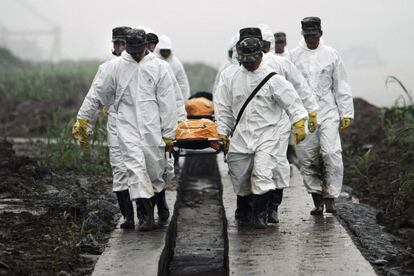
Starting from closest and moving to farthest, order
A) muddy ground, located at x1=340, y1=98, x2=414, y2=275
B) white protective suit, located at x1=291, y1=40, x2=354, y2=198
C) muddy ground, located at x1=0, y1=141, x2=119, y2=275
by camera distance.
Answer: muddy ground, located at x1=0, y1=141, x2=119, y2=275, muddy ground, located at x1=340, y1=98, x2=414, y2=275, white protective suit, located at x1=291, y1=40, x2=354, y2=198

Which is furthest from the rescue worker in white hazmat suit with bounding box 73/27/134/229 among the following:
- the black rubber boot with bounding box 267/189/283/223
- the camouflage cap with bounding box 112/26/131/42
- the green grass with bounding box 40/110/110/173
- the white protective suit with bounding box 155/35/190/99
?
the white protective suit with bounding box 155/35/190/99

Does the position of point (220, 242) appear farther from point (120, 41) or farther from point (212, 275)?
point (120, 41)

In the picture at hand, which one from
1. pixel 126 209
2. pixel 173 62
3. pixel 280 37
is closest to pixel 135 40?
pixel 126 209

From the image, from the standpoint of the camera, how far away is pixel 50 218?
9398 mm

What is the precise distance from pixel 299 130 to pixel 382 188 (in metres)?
2.72

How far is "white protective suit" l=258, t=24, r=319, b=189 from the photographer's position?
31.4ft

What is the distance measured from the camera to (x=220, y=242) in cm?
999

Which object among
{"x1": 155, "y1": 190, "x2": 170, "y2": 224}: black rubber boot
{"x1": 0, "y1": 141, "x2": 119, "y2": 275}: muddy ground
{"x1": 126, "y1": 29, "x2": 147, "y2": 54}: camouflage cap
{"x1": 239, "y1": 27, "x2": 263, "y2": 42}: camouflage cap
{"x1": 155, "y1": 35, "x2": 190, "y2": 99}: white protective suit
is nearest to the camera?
{"x1": 0, "y1": 141, "x2": 119, "y2": 275}: muddy ground

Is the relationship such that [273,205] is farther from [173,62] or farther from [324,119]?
[173,62]

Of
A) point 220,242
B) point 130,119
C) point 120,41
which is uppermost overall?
point 120,41

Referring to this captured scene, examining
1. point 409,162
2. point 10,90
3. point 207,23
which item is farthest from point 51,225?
point 207,23

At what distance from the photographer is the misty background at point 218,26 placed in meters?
24.7

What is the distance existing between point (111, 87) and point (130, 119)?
0.36m

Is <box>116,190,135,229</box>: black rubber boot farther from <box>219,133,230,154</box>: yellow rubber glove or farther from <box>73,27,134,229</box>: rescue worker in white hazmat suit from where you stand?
<box>219,133,230,154</box>: yellow rubber glove
